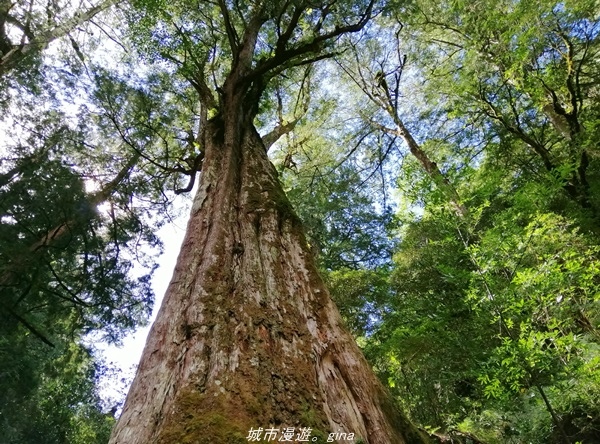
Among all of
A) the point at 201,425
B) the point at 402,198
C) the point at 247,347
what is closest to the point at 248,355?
the point at 247,347

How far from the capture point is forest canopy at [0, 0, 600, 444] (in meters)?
4.16

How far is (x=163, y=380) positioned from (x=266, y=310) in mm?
641

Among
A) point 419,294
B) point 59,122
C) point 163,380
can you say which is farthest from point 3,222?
point 419,294

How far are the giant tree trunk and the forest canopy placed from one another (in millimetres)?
2071

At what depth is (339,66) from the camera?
1152cm

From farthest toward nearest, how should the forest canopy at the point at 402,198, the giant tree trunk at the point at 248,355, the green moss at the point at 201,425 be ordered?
the forest canopy at the point at 402,198, the giant tree trunk at the point at 248,355, the green moss at the point at 201,425

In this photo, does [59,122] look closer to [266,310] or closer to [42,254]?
[42,254]

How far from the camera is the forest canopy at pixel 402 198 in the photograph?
4156 millimetres

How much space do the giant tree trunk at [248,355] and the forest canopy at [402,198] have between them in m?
2.07

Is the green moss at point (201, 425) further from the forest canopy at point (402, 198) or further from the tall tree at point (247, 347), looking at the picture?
the forest canopy at point (402, 198)

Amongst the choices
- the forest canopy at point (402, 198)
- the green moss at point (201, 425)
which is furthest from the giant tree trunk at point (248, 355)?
the forest canopy at point (402, 198)

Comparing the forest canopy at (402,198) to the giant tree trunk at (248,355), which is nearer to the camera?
the giant tree trunk at (248,355)

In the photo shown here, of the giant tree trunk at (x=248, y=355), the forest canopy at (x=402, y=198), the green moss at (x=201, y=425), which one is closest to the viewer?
the green moss at (x=201, y=425)

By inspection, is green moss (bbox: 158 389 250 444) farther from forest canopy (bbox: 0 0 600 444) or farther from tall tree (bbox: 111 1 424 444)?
forest canopy (bbox: 0 0 600 444)
